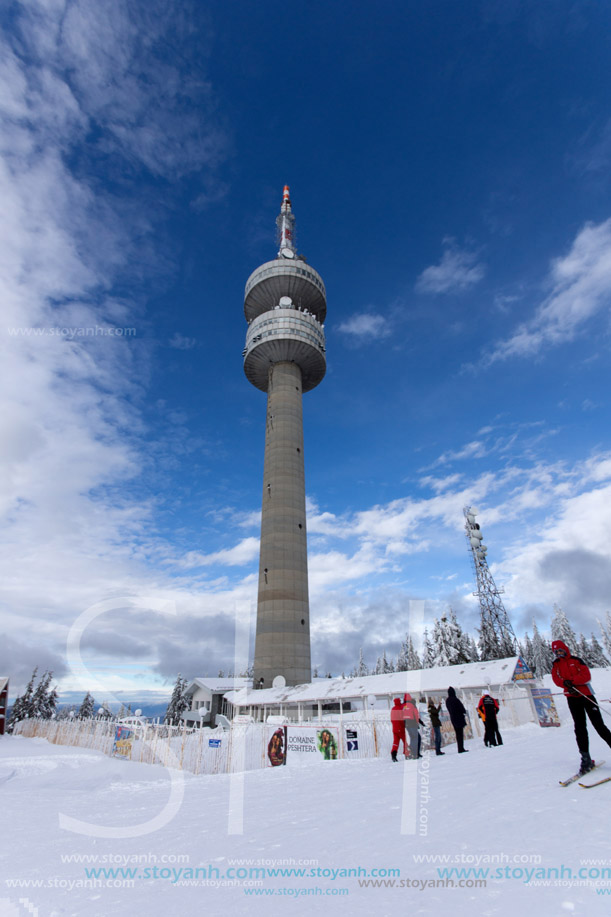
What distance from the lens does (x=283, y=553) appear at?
151ft

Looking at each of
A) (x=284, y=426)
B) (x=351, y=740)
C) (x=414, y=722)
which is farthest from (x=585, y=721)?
(x=284, y=426)

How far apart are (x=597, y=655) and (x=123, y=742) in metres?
109

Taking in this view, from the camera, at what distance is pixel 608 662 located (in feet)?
331

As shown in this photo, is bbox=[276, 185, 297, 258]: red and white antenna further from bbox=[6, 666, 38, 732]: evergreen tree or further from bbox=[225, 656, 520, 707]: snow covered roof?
bbox=[6, 666, 38, 732]: evergreen tree

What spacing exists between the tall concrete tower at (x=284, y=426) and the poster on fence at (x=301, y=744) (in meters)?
26.0

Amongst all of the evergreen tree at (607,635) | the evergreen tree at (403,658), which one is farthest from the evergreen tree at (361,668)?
the evergreen tree at (607,635)

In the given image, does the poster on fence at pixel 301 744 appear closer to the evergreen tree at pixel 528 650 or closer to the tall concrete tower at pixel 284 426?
the tall concrete tower at pixel 284 426

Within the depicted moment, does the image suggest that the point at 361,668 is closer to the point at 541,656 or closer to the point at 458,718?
the point at 541,656

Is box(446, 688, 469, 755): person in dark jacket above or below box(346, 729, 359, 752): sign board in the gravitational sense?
above

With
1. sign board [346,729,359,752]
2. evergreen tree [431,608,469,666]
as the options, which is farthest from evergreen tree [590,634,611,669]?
sign board [346,729,359,752]

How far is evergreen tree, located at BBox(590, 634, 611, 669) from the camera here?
314ft

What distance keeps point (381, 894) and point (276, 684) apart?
1569 inches

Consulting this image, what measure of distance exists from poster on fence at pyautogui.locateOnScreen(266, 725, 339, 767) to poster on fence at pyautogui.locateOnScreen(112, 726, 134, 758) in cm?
815

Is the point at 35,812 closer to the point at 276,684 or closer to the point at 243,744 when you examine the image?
the point at 243,744
